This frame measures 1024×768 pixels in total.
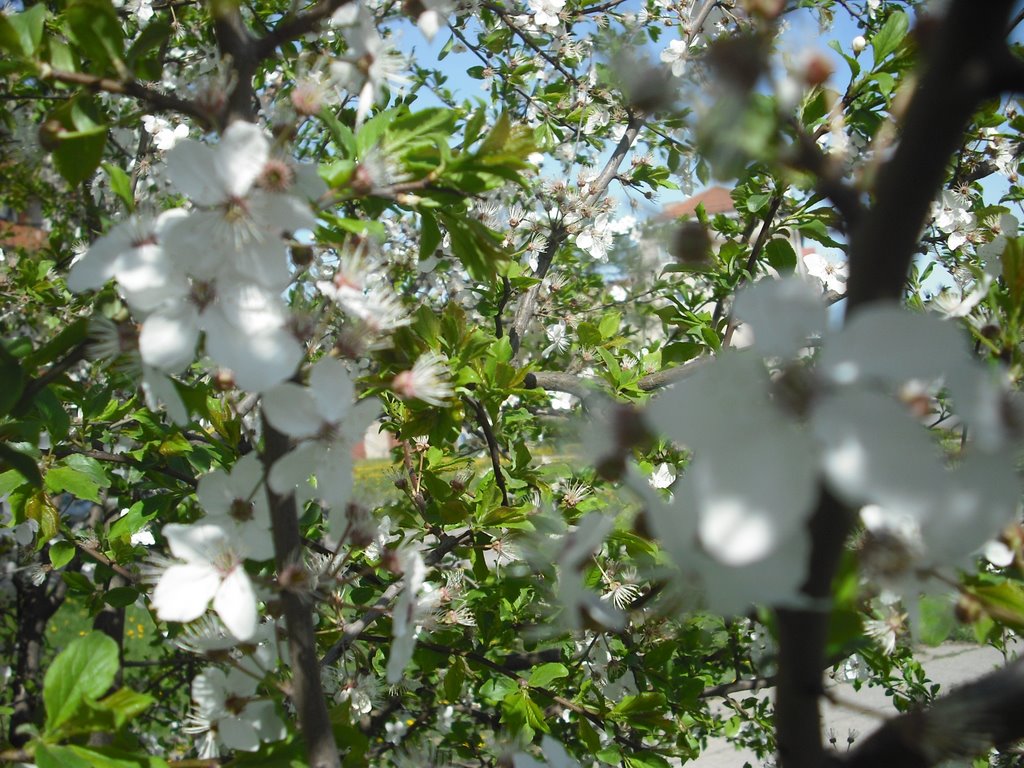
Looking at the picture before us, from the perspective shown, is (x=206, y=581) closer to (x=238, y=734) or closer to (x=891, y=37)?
(x=238, y=734)

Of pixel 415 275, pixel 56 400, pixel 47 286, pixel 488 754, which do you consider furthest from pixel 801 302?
pixel 415 275

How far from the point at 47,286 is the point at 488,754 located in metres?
1.89

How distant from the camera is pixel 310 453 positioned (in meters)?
0.87

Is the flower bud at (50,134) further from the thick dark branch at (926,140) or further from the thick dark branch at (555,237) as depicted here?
the thick dark branch at (555,237)

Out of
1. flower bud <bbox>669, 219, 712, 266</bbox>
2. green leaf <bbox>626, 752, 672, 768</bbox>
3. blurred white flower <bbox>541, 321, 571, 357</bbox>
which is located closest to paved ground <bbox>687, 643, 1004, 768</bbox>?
blurred white flower <bbox>541, 321, 571, 357</bbox>

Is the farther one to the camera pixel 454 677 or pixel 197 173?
pixel 454 677

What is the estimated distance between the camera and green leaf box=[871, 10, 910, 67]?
5.97 feet

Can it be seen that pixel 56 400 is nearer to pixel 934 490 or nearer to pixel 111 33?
pixel 111 33

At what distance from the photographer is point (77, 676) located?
0.96 meters

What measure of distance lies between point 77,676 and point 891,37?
1.94 metres

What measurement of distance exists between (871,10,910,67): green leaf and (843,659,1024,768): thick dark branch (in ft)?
5.32

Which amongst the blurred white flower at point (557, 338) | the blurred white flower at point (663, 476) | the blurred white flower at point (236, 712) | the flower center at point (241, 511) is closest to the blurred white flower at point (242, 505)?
the flower center at point (241, 511)

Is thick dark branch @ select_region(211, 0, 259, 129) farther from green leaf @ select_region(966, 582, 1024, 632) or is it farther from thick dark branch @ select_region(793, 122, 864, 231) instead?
green leaf @ select_region(966, 582, 1024, 632)

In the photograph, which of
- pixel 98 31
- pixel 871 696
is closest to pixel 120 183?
pixel 98 31
